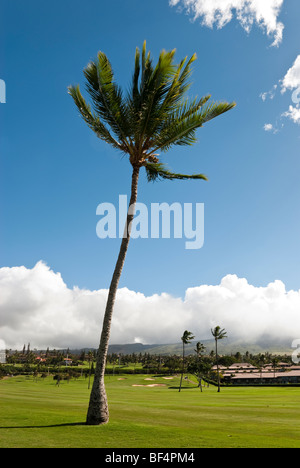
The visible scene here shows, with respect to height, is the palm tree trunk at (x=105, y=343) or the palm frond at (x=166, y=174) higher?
the palm frond at (x=166, y=174)

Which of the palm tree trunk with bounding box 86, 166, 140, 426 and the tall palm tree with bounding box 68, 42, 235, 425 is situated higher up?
the tall palm tree with bounding box 68, 42, 235, 425

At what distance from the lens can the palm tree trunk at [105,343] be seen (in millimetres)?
14703

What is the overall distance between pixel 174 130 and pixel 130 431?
14.6 metres

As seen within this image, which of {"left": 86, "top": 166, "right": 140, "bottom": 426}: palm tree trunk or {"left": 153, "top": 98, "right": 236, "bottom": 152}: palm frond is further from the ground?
{"left": 153, "top": 98, "right": 236, "bottom": 152}: palm frond

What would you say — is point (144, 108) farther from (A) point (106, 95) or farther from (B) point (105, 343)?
(B) point (105, 343)

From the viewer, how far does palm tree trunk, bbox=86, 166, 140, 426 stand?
1470 cm

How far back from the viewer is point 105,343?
16109mm

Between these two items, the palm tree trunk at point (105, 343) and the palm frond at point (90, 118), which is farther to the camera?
the palm frond at point (90, 118)

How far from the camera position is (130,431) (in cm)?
1340

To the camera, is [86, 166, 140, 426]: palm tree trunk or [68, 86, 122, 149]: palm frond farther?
[68, 86, 122, 149]: palm frond

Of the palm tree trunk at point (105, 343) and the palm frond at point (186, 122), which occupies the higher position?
the palm frond at point (186, 122)

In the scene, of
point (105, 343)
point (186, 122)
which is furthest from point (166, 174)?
point (105, 343)
